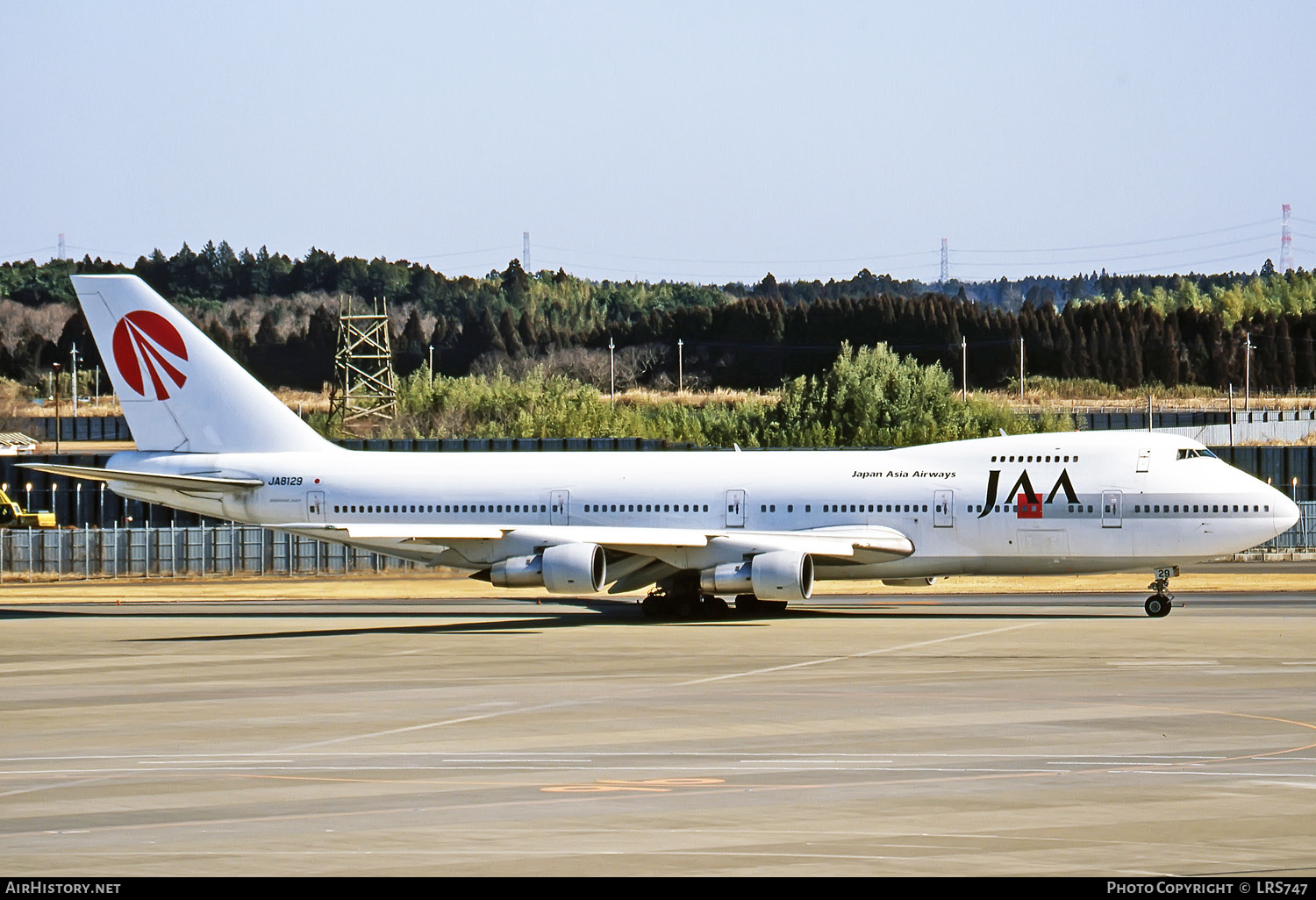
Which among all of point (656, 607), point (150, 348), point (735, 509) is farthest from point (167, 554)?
point (735, 509)

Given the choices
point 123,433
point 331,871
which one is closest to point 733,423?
point 123,433

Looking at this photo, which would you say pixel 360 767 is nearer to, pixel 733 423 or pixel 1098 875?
pixel 1098 875

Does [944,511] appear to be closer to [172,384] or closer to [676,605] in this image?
[676,605]

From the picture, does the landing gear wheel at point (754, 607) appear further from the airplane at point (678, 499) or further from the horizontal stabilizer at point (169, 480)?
the horizontal stabilizer at point (169, 480)

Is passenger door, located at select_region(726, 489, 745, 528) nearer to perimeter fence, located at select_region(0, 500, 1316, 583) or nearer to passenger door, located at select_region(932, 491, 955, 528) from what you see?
passenger door, located at select_region(932, 491, 955, 528)

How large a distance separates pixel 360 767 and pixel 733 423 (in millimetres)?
81283

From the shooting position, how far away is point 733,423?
100625mm

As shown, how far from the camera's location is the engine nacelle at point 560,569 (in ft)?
143

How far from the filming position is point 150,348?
165ft

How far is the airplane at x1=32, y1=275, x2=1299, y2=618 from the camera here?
44.3 meters

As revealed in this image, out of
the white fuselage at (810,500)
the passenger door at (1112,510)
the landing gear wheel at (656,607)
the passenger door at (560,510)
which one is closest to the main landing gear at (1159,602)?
the white fuselage at (810,500)

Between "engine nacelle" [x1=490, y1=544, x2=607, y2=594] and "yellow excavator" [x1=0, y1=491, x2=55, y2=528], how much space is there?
1908 inches

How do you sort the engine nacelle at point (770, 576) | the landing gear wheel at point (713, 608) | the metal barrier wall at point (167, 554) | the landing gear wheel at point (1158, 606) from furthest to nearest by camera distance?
the metal barrier wall at point (167, 554) < the landing gear wheel at point (713, 608) < the engine nacelle at point (770, 576) < the landing gear wheel at point (1158, 606)

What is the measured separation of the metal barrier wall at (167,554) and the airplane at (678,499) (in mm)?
18247
